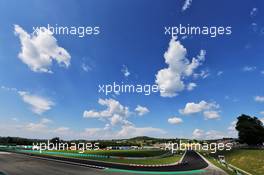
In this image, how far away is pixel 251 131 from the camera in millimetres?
103625

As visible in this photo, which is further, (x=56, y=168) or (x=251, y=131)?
(x=251, y=131)

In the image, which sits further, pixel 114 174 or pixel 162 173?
pixel 162 173

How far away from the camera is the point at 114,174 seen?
33469 mm

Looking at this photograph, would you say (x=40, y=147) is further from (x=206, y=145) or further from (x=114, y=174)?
(x=206, y=145)

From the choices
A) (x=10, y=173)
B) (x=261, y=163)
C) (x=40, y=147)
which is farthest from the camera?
(x=40, y=147)

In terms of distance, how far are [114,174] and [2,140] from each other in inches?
5475

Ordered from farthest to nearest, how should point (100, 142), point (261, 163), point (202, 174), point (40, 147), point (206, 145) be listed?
point (206, 145)
point (100, 142)
point (40, 147)
point (261, 163)
point (202, 174)

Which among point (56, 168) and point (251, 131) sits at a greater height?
point (251, 131)

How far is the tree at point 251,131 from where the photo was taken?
10381 centimetres

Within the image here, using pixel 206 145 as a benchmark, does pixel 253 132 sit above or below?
above

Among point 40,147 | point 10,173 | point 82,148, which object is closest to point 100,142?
point 82,148

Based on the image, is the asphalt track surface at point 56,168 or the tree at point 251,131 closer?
the asphalt track surface at point 56,168

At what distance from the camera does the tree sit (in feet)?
341

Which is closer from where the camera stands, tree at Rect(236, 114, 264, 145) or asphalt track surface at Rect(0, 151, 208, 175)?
asphalt track surface at Rect(0, 151, 208, 175)
